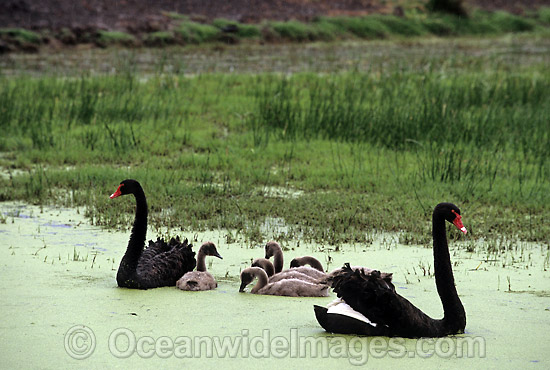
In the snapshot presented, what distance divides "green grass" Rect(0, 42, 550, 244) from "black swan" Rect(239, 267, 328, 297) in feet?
5.32

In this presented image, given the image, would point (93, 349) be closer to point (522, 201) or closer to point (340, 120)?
point (522, 201)

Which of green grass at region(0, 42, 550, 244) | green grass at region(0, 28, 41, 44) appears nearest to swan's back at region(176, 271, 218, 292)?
green grass at region(0, 42, 550, 244)

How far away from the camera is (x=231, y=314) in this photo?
18.3 feet

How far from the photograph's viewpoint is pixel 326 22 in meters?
32.4

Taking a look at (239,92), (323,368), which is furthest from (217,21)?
(323,368)

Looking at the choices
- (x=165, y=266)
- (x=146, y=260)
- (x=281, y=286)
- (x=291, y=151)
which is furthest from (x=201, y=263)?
(x=291, y=151)

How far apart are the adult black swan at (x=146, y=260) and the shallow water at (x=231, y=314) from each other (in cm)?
9

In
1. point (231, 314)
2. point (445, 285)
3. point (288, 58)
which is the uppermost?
point (445, 285)

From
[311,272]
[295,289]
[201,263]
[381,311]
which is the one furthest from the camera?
[201,263]

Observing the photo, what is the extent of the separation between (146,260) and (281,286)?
1.03 meters

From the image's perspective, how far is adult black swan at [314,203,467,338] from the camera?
4.96m

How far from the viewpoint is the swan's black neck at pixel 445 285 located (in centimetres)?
514

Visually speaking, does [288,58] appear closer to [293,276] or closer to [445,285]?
[293,276]

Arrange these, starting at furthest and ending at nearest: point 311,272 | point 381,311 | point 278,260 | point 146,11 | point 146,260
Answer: point 146,11 < point 278,260 < point 146,260 < point 311,272 < point 381,311
